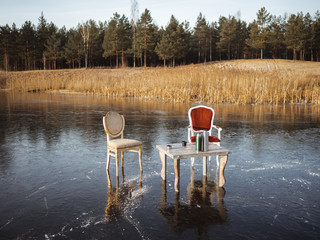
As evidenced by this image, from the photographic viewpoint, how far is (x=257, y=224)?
3.59 meters

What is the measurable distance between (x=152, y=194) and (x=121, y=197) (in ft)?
1.46

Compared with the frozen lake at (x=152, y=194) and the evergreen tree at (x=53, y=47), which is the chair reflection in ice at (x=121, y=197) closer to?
the frozen lake at (x=152, y=194)

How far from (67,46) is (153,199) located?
64.3m

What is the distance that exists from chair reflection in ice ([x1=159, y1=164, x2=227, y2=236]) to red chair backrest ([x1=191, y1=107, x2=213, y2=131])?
4.92 feet

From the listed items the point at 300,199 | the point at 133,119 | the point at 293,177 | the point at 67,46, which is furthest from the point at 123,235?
the point at 67,46

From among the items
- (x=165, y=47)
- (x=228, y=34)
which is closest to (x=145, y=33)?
(x=165, y=47)

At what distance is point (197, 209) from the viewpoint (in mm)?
3986

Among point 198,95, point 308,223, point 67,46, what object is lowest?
point 308,223

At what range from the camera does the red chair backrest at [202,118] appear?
609 centimetres

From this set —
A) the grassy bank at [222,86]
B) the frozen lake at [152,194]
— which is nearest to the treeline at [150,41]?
the grassy bank at [222,86]

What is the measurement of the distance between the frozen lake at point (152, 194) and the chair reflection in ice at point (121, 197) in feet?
0.04

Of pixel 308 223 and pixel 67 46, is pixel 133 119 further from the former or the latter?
pixel 67 46

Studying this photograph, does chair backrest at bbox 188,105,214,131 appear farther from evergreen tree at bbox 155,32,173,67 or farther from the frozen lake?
evergreen tree at bbox 155,32,173,67

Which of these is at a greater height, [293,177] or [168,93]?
[168,93]
